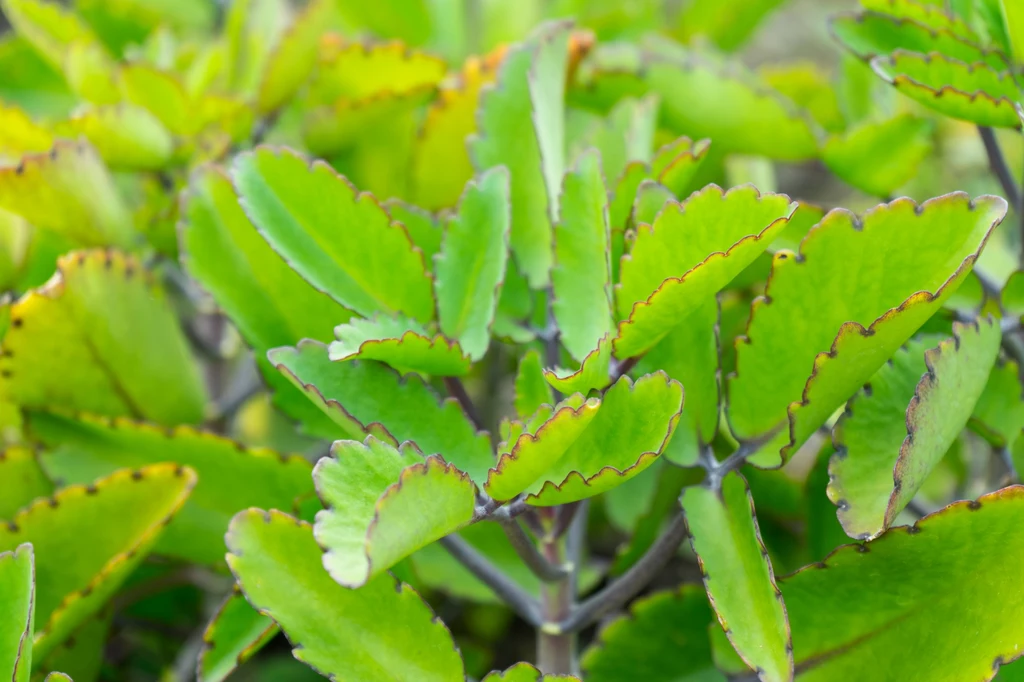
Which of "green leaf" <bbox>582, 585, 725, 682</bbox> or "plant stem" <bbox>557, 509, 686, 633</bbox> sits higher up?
"plant stem" <bbox>557, 509, 686, 633</bbox>

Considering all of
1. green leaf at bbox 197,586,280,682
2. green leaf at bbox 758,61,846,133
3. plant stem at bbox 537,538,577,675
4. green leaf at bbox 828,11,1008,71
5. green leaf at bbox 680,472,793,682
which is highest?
green leaf at bbox 828,11,1008,71

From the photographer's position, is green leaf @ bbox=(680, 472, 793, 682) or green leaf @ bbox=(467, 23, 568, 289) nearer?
green leaf @ bbox=(680, 472, 793, 682)

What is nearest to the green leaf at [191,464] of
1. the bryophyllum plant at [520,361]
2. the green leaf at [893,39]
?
the bryophyllum plant at [520,361]

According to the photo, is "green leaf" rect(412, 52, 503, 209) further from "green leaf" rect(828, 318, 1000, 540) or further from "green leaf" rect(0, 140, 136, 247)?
"green leaf" rect(828, 318, 1000, 540)

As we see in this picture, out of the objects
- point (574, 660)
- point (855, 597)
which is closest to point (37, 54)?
point (574, 660)

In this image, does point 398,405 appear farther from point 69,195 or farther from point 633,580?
point 69,195

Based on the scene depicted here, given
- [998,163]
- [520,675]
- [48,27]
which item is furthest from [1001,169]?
[48,27]

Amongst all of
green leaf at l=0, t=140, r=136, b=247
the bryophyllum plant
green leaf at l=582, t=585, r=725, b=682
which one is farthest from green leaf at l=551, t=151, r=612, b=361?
green leaf at l=0, t=140, r=136, b=247
